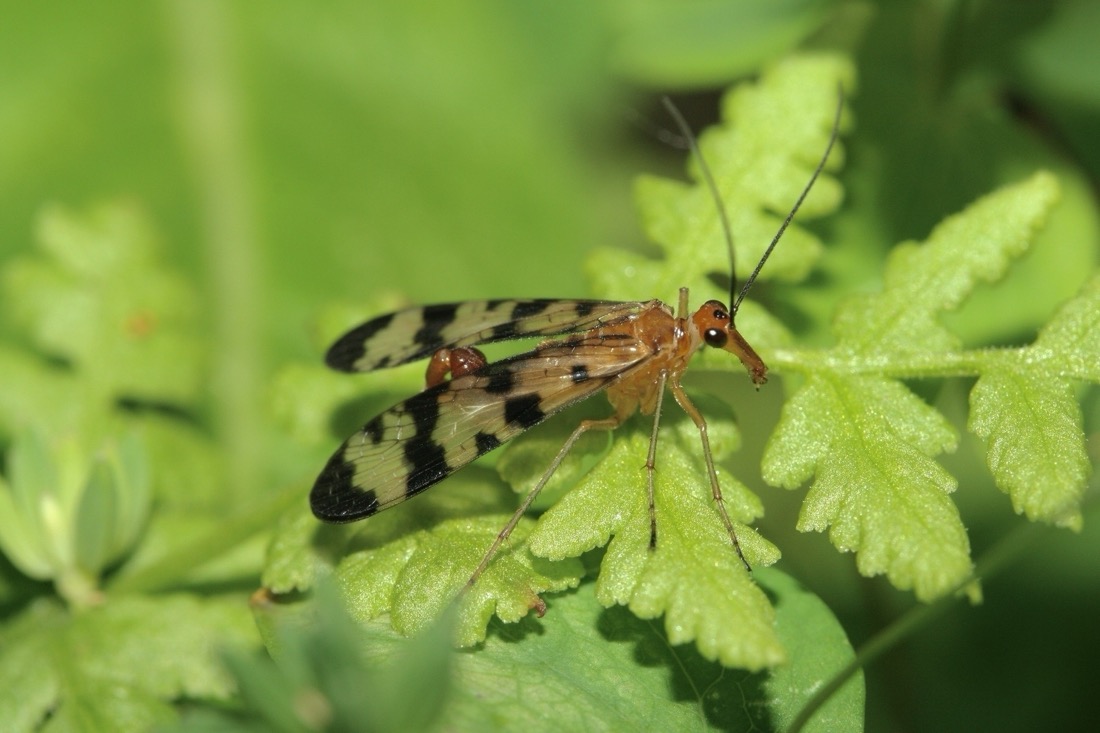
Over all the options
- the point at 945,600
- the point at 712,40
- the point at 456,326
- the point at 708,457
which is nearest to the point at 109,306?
the point at 456,326

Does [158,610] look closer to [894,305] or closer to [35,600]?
[35,600]

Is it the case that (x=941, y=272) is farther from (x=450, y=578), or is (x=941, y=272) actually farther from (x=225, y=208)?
(x=225, y=208)

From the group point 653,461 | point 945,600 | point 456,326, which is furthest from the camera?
point 456,326

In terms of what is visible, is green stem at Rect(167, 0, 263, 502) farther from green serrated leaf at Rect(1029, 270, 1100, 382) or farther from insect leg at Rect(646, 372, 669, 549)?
green serrated leaf at Rect(1029, 270, 1100, 382)

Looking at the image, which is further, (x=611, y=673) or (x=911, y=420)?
(x=911, y=420)

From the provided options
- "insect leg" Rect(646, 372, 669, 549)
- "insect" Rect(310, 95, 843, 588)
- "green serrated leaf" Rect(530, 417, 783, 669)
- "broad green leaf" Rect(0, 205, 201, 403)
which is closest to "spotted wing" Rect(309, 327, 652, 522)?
"insect" Rect(310, 95, 843, 588)

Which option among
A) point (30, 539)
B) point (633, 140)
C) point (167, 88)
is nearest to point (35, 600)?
point (30, 539)

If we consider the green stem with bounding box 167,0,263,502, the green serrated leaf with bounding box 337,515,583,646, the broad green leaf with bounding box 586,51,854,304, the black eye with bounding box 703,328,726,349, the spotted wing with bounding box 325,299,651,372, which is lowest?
the green serrated leaf with bounding box 337,515,583,646
